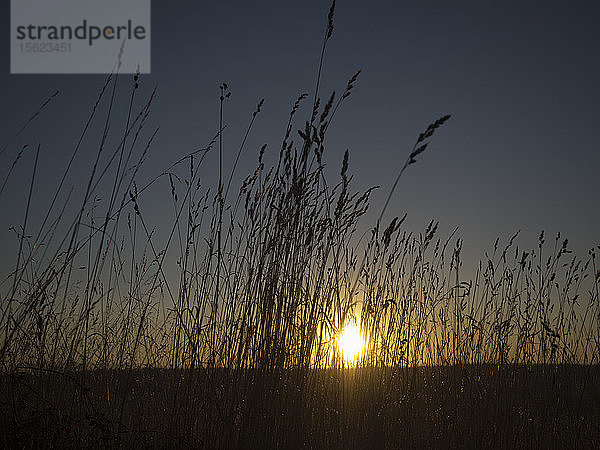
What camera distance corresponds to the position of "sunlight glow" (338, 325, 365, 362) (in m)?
2.56

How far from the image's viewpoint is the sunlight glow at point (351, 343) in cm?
256

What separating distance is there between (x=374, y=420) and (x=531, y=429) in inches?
34.0

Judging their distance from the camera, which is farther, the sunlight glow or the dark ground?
the sunlight glow

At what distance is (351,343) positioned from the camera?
8.79ft

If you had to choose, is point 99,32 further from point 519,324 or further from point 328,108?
point 519,324

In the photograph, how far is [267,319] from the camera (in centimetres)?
214

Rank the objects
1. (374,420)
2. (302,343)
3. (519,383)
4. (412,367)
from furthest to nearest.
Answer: (519,383)
(412,367)
(374,420)
(302,343)

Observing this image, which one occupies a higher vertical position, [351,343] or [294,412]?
[351,343]

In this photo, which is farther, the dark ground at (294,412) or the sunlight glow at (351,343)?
the sunlight glow at (351,343)

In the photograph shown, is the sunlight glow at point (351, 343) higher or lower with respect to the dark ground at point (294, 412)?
higher

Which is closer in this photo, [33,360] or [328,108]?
[328,108]

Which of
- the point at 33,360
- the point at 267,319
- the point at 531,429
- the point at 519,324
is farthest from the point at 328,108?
the point at 519,324

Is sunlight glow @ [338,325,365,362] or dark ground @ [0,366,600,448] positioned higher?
sunlight glow @ [338,325,365,362]

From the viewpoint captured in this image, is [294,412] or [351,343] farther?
[351,343]
